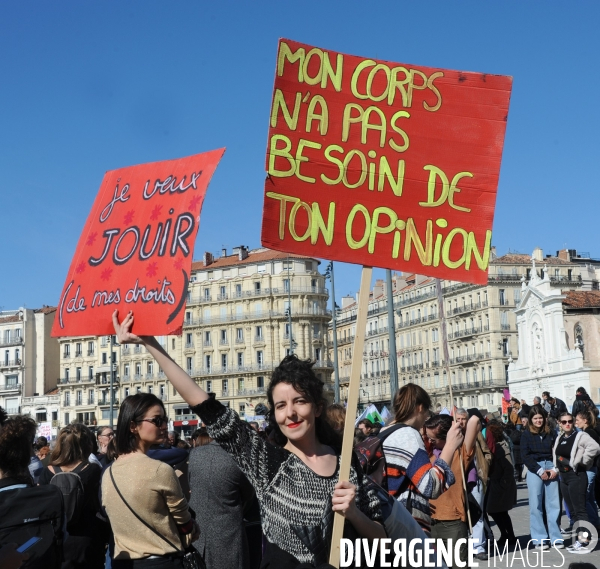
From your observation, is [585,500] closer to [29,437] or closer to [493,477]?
[493,477]

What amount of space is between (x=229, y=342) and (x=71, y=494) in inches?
3530

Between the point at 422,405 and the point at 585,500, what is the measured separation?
7.00m

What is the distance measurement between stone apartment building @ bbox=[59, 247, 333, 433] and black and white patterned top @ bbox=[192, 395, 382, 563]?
8610 cm

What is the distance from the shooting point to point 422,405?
225 inches

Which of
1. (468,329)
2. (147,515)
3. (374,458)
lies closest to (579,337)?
(468,329)

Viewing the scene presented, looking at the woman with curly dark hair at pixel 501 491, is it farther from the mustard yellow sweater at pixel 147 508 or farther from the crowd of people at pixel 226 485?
the mustard yellow sweater at pixel 147 508

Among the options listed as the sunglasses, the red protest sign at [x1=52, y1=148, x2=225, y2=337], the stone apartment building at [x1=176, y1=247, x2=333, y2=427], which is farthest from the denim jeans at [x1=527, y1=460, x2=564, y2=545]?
the stone apartment building at [x1=176, y1=247, x2=333, y2=427]

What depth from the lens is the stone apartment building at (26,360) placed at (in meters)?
101

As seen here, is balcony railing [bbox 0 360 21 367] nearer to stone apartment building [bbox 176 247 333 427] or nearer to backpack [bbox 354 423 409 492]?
A: stone apartment building [bbox 176 247 333 427]

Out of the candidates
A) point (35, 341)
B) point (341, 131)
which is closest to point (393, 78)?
point (341, 131)

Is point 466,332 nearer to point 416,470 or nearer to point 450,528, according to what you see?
point 450,528

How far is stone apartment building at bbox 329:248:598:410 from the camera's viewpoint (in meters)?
88.2

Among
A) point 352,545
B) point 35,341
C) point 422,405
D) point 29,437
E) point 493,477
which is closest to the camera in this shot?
point 352,545

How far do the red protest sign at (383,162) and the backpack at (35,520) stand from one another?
5.31 feet
